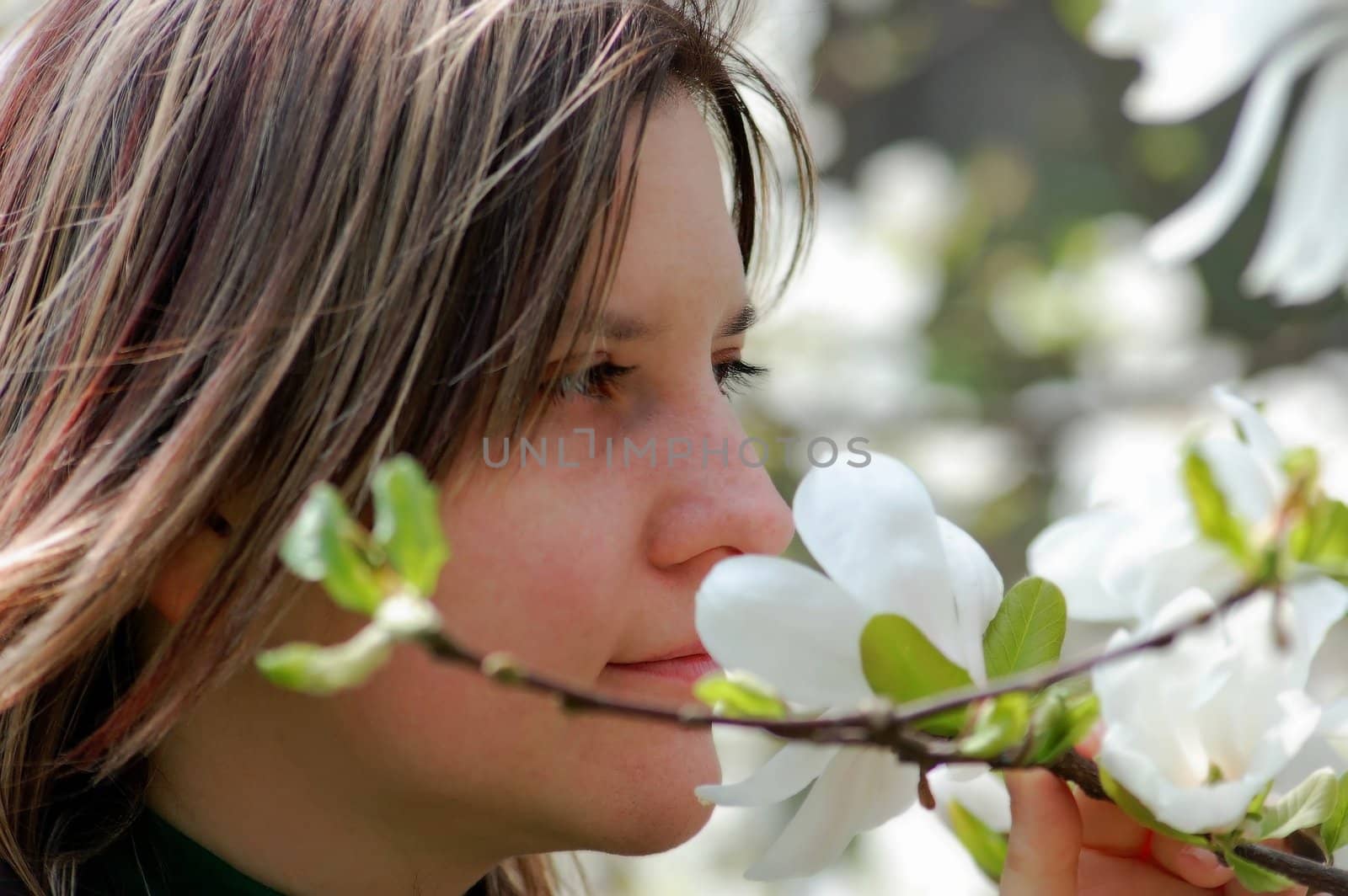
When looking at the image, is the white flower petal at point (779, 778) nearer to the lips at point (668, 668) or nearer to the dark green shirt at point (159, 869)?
the lips at point (668, 668)

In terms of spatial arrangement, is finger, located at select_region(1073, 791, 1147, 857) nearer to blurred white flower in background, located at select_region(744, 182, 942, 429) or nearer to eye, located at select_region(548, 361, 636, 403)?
eye, located at select_region(548, 361, 636, 403)

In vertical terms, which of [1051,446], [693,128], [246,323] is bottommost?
[1051,446]

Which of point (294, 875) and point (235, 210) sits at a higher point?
point (235, 210)

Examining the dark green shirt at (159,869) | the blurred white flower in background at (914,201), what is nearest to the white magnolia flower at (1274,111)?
the dark green shirt at (159,869)

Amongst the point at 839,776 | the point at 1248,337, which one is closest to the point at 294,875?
the point at 839,776

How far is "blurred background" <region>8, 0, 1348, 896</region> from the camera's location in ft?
6.34

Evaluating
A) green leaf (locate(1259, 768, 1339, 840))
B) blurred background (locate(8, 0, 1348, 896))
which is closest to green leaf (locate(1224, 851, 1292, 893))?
green leaf (locate(1259, 768, 1339, 840))

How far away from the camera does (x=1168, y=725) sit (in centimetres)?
37

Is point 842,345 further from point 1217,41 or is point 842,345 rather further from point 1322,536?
point 1322,536

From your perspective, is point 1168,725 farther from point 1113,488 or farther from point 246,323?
point 246,323

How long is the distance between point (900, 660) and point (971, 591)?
0.20 feet

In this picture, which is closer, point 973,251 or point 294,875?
point 294,875

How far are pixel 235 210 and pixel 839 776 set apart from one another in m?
0.39

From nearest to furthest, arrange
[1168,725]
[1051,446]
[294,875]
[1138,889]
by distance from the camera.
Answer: [1168,725] < [1138,889] < [294,875] < [1051,446]
